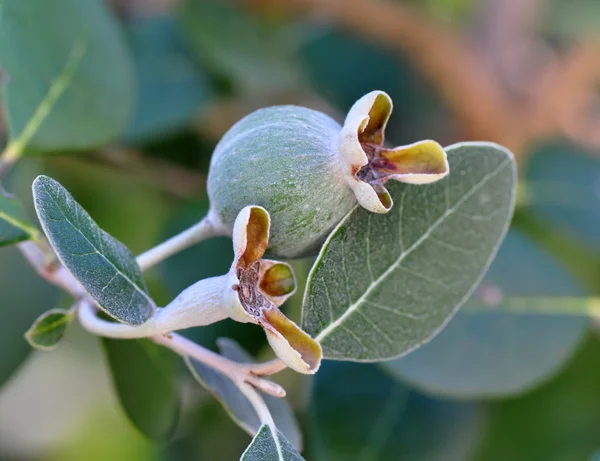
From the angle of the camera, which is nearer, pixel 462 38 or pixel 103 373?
pixel 462 38

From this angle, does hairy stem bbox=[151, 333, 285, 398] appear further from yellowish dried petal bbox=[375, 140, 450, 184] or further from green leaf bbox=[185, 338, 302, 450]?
yellowish dried petal bbox=[375, 140, 450, 184]

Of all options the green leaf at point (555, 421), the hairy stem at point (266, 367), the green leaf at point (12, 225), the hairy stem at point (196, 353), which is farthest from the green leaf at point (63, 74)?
the green leaf at point (555, 421)

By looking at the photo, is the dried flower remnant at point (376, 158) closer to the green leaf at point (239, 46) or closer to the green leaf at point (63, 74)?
the green leaf at point (63, 74)

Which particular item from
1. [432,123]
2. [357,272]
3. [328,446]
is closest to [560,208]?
[432,123]

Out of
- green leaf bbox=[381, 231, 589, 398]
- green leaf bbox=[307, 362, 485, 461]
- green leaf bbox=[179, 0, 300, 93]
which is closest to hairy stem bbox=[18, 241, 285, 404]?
green leaf bbox=[381, 231, 589, 398]

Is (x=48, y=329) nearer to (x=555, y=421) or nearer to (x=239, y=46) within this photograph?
(x=239, y=46)

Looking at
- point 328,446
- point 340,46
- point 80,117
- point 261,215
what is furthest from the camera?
point 340,46

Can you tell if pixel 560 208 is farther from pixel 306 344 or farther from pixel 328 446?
pixel 306 344
